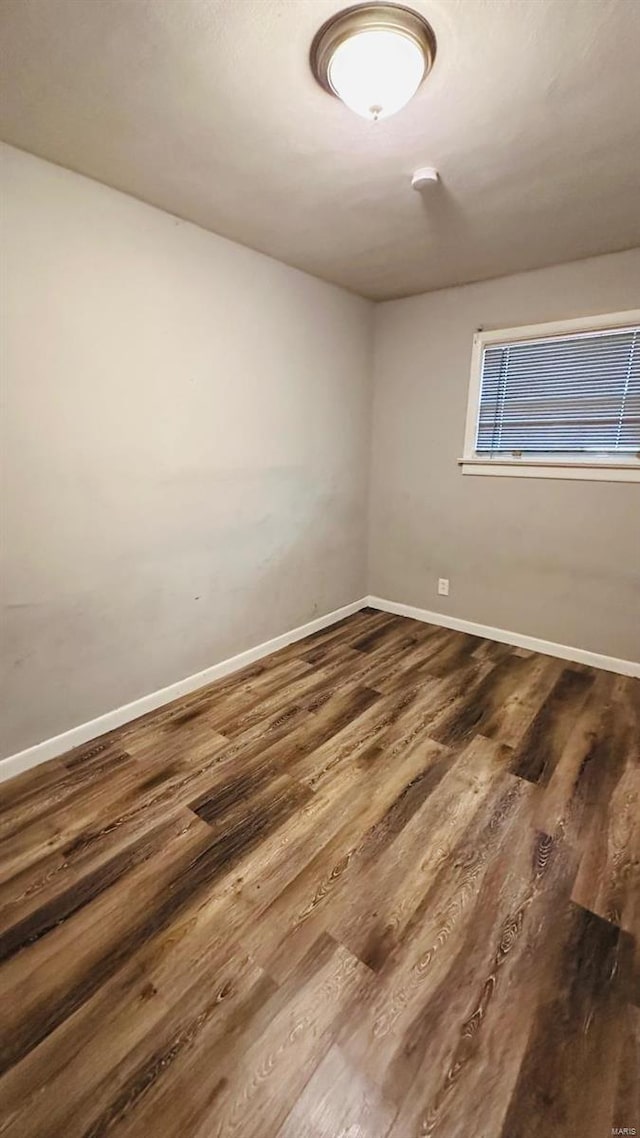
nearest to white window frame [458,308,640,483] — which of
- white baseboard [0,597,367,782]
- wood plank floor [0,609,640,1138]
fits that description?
wood plank floor [0,609,640,1138]

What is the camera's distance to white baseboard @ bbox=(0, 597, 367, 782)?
1.96 m

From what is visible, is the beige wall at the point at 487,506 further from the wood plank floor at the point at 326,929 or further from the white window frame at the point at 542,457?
the wood plank floor at the point at 326,929

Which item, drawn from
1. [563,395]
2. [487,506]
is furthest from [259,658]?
[563,395]

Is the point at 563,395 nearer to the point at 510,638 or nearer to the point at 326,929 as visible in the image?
the point at 510,638

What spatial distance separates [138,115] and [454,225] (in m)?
1.41

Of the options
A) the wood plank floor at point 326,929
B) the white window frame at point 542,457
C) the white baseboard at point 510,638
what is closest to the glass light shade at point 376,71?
the white window frame at point 542,457

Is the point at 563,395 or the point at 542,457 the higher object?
the point at 563,395

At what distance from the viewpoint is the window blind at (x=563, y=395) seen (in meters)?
2.60

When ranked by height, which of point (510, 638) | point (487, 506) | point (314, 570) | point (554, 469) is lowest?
point (510, 638)

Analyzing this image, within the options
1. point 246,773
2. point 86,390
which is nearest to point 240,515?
point 86,390

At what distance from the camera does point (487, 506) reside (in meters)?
3.19

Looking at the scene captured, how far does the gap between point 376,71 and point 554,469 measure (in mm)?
2209

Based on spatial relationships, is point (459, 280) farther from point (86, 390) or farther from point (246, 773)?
point (246, 773)

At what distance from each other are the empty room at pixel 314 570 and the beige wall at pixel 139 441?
2cm
